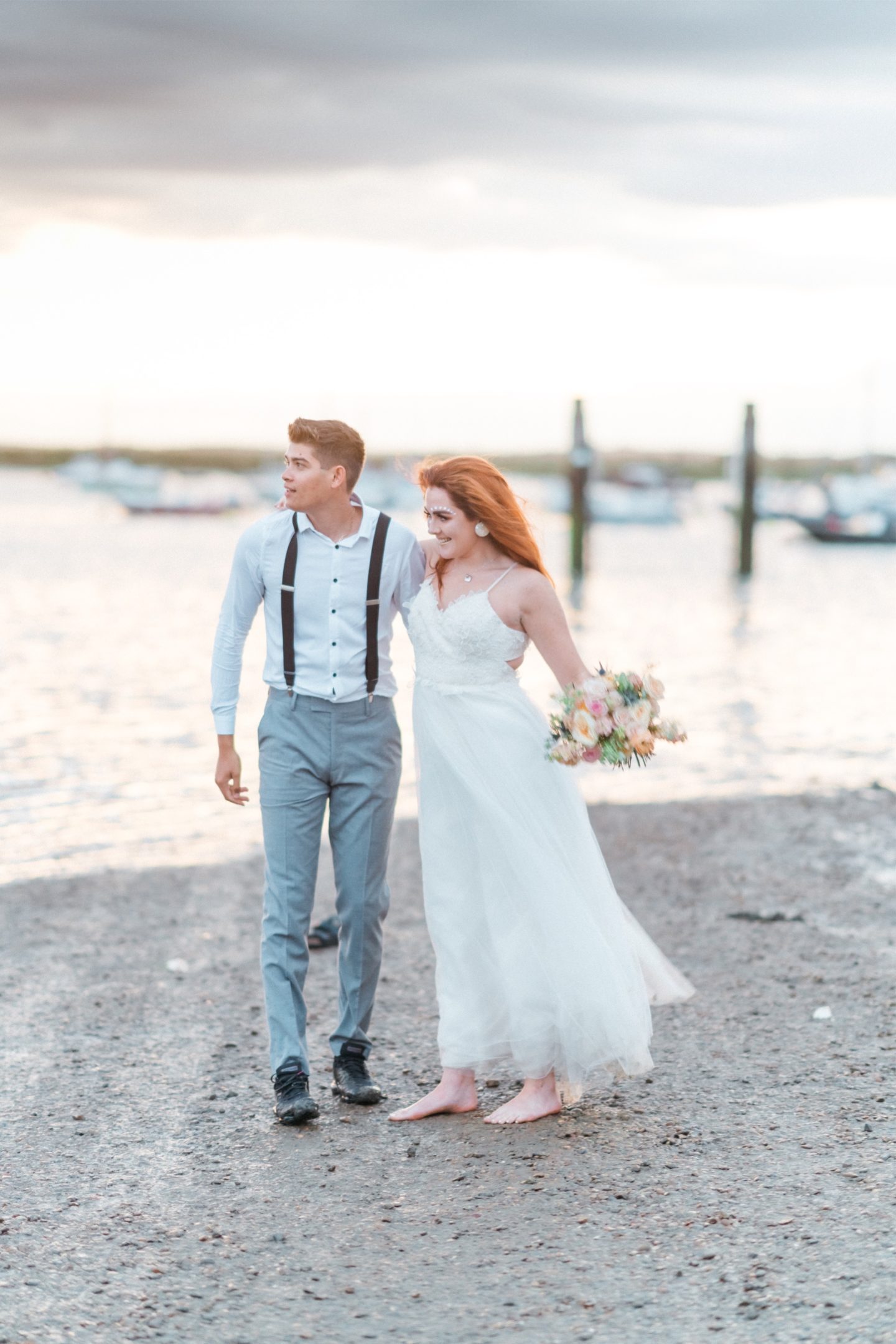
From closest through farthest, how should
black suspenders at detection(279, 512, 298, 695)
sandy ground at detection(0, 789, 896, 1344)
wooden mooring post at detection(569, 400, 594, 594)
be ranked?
sandy ground at detection(0, 789, 896, 1344) → black suspenders at detection(279, 512, 298, 695) → wooden mooring post at detection(569, 400, 594, 594)

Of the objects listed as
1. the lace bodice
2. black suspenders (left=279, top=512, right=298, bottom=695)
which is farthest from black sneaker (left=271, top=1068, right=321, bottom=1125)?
the lace bodice

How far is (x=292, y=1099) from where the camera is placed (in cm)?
462

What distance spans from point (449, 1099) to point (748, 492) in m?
30.7

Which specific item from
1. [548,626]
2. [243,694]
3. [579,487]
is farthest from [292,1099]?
[579,487]

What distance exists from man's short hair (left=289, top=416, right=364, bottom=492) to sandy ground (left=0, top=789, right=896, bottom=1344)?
201cm

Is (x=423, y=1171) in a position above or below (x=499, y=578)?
below

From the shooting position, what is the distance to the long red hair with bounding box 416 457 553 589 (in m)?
4.61

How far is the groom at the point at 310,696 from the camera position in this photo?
4.66m

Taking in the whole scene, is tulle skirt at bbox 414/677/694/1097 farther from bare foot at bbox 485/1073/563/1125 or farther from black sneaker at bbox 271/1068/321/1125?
black sneaker at bbox 271/1068/321/1125

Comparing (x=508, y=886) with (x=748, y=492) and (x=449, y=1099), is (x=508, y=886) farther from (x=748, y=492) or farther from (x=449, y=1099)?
(x=748, y=492)

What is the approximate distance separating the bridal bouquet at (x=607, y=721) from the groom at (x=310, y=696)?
1.93ft

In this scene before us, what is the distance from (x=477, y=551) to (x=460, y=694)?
444 mm

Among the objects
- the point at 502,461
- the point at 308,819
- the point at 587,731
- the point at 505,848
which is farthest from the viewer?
the point at 502,461

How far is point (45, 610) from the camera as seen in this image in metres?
27.5
